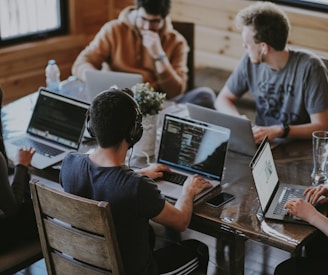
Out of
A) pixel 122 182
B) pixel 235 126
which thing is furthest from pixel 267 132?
pixel 122 182

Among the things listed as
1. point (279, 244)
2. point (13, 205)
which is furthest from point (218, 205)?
point (13, 205)

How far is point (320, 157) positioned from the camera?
8.94ft

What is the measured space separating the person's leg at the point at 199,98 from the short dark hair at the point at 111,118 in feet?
6.23

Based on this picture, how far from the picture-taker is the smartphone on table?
254 cm

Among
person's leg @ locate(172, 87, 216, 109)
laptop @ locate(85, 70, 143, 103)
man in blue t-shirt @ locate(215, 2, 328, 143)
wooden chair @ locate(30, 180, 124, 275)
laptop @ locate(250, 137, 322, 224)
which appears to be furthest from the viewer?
person's leg @ locate(172, 87, 216, 109)

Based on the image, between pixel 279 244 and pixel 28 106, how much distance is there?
5.74ft

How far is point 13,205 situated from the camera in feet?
8.49

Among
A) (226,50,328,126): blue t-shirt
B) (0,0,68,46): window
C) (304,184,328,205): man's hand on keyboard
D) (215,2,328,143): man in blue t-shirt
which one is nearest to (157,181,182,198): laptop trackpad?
(304,184,328,205): man's hand on keyboard

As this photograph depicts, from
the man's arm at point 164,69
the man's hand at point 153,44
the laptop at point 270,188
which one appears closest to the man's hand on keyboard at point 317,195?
the laptop at point 270,188

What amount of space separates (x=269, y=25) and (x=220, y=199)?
3.49 ft

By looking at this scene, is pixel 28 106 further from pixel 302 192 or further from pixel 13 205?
pixel 302 192

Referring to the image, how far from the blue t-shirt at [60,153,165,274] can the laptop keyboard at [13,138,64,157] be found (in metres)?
0.68

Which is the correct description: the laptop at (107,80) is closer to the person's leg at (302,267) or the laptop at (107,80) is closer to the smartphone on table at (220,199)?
the smartphone on table at (220,199)

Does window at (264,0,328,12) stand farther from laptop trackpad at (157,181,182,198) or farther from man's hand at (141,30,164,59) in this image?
laptop trackpad at (157,181,182,198)
